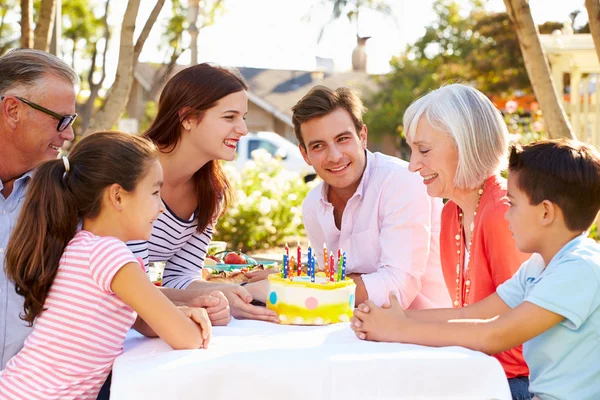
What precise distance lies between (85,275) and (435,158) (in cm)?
157

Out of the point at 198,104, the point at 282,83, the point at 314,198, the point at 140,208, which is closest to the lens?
the point at 140,208

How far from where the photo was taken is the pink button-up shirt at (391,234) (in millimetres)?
3650

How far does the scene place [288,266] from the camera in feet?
9.95

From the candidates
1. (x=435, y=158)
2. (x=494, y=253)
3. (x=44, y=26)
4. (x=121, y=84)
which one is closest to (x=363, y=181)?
(x=435, y=158)

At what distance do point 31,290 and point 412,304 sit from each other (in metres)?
1.98

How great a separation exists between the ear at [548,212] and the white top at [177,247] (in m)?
1.72

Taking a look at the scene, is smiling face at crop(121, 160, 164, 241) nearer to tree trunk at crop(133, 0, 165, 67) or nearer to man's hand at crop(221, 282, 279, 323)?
man's hand at crop(221, 282, 279, 323)

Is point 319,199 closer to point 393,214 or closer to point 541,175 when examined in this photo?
point 393,214

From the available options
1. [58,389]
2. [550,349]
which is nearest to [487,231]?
[550,349]

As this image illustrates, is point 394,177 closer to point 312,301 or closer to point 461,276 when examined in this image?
point 461,276

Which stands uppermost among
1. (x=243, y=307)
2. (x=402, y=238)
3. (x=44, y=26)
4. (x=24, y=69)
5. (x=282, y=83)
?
(x=282, y=83)

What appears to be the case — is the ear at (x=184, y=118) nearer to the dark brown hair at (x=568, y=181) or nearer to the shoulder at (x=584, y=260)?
the dark brown hair at (x=568, y=181)

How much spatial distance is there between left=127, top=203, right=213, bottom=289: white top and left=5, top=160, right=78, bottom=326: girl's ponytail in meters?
1.13

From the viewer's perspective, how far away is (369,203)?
3.93m
